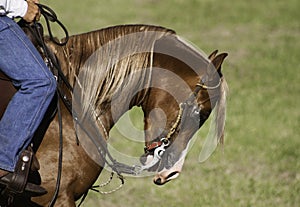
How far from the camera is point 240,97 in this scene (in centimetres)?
1118

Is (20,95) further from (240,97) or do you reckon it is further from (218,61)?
(240,97)

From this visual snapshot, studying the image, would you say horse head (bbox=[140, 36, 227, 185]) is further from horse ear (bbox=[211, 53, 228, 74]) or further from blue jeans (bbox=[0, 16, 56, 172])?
blue jeans (bbox=[0, 16, 56, 172])

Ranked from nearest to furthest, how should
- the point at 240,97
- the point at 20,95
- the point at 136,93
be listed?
1. the point at 20,95
2. the point at 136,93
3. the point at 240,97

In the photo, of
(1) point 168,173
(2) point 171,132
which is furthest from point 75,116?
(1) point 168,173

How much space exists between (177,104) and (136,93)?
11.0 inches

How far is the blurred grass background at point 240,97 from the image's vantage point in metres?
7.50

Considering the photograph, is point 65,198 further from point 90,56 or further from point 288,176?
point 288,176

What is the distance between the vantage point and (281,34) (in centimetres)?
1591

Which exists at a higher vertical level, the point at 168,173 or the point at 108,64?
the point at 108,64

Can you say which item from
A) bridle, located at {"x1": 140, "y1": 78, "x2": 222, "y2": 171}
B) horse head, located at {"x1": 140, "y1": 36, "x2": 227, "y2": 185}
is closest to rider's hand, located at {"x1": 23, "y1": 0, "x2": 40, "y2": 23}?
horse head, located at {"x1": 140, "y1": 36, "x2": 227, "y2": 185}

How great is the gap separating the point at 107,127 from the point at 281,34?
11.6 metres

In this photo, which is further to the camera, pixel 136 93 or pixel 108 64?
pixel 136 93

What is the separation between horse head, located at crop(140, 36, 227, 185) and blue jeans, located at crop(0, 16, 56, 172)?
0.78 m

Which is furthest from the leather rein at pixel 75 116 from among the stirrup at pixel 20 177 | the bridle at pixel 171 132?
the stirrup at pixel 20 177
